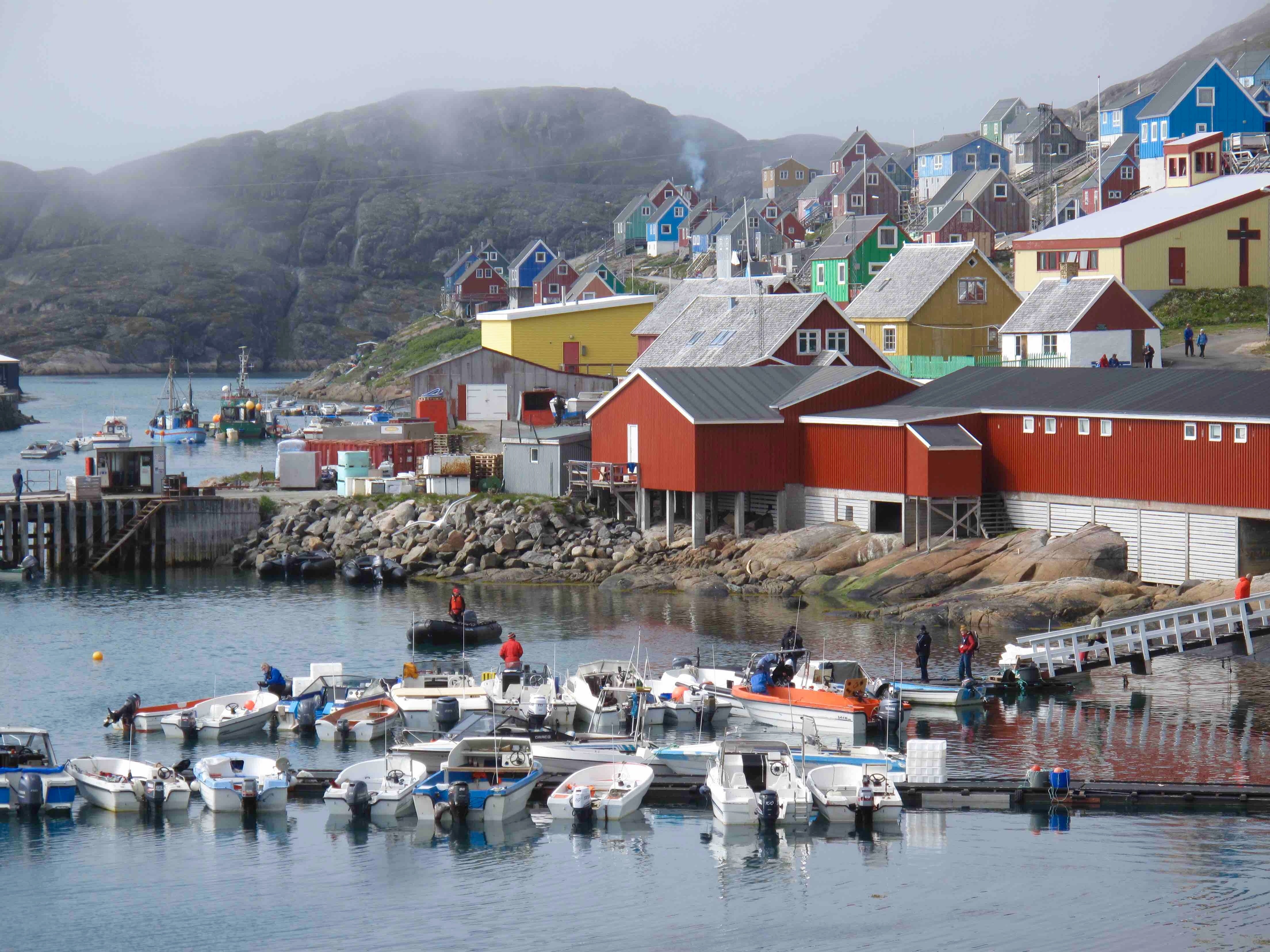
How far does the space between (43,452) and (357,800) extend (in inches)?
3161

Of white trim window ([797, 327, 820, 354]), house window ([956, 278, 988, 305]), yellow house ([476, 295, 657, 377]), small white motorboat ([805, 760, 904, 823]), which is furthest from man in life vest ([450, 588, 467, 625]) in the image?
yellow house ([476, 295, 657, 377])

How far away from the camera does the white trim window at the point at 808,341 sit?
203 ft

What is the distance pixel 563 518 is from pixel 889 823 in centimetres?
2911

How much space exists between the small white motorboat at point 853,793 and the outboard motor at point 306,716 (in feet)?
36.3

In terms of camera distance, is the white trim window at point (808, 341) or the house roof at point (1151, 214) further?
the house roof at point (1151, 214)

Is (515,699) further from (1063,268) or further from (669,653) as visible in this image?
(1063,268)

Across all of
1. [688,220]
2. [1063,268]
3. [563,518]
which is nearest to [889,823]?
[563,518]

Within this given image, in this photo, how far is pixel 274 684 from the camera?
36.1m

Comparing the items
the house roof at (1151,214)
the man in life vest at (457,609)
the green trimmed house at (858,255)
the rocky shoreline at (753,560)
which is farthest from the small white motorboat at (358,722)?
the green trimmed house at (858,255)

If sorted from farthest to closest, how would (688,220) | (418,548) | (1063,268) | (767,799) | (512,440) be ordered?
(688,220), (1063,268), (512,440), (418,548), (767,799)

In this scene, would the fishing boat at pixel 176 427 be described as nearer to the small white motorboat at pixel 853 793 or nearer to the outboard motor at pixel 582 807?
the outboard motor at pixel 582 807

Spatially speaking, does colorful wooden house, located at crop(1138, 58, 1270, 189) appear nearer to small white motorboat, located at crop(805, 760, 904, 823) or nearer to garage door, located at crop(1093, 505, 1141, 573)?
garage door, located at crop(1093, 505, 1141, 573)

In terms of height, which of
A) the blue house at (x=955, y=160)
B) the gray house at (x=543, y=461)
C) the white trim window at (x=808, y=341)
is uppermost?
the blue house at (x=955, y=160)

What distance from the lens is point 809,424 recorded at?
172ft
